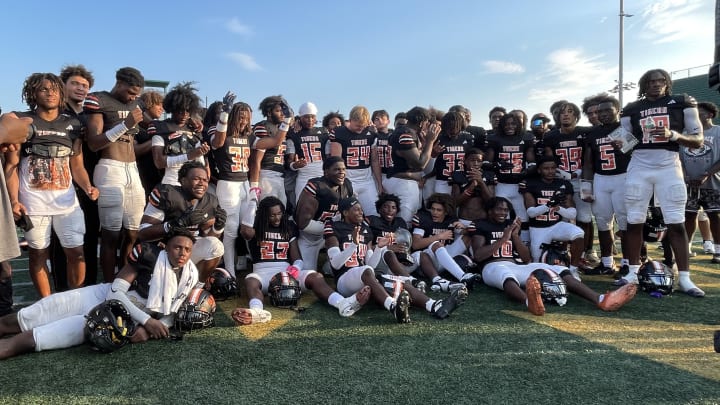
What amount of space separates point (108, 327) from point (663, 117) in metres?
5.84

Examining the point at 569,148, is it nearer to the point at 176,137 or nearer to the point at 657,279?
the point at 657,279

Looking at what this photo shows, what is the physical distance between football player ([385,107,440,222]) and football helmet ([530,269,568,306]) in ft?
6.73

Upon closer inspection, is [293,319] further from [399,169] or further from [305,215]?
[399,169]

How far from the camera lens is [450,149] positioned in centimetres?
606

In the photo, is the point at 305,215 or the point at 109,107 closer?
the point at 109,107

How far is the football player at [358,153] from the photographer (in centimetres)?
604

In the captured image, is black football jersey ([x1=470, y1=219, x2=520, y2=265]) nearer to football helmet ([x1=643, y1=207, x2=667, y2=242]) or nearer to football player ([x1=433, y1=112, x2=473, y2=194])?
football player ([x1=433, y1=112, x2=473, y2=194])

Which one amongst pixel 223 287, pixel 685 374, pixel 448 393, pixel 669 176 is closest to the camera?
pixel 448 393

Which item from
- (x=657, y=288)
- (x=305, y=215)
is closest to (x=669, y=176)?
(x=657, y=288)

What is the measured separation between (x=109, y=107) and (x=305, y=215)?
2.38 m

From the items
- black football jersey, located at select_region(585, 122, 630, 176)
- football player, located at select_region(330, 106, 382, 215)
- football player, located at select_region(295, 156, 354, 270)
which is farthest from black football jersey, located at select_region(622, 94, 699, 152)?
football player, located at select_region(295, 156, 354, 270)

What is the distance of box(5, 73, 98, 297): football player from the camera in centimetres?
381

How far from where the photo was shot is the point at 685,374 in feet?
9.11

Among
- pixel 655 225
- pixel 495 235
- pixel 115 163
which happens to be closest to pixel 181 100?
pixel 115 163
